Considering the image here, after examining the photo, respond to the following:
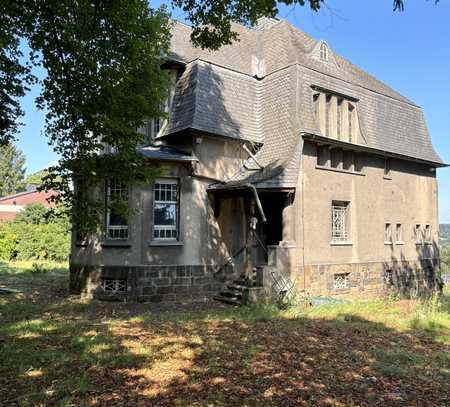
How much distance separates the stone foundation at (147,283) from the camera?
516 inches

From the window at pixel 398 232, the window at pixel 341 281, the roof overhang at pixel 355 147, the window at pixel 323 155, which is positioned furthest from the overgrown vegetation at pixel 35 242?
the window at pixel 398 232

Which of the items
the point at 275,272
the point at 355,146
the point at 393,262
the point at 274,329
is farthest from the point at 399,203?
the point at 274,329

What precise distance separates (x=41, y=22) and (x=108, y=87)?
1.65 metres

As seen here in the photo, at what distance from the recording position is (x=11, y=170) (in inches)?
2724

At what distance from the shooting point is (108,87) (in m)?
8.55

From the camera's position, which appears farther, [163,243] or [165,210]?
[165,210]

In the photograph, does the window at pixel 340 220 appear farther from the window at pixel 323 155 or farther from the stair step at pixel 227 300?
the stair step at pixel 227 300

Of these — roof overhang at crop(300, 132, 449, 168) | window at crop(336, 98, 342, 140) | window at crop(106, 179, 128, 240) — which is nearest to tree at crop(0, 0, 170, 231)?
window at crop(106, 179, 128, 240)

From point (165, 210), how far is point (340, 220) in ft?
22.8

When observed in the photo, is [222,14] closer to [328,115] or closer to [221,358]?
[221,358]

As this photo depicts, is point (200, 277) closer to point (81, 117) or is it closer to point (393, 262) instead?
point (81, 117)

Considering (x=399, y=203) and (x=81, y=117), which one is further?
(x=399, y=203)

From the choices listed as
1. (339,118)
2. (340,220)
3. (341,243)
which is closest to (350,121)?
(339,118)

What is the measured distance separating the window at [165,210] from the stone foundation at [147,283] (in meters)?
Answer: 1.13
